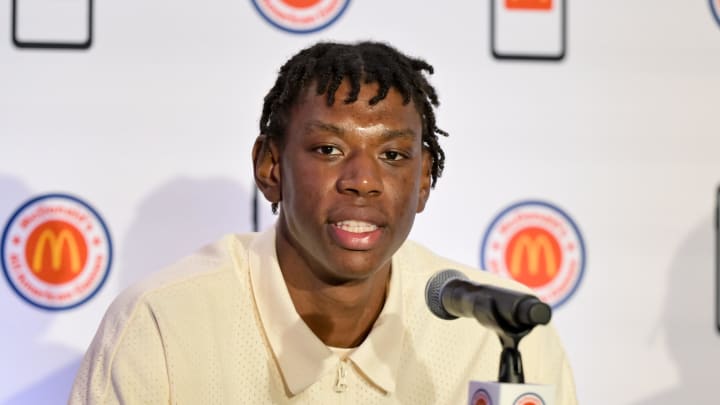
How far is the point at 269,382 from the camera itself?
5.48 ft

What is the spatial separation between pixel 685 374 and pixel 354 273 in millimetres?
1107

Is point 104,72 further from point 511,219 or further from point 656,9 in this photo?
point 656,9

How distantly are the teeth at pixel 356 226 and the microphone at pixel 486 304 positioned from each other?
355 millimetres

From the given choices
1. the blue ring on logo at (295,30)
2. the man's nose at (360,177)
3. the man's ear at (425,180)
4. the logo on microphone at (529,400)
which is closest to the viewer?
the logo on microphone at (529,400)

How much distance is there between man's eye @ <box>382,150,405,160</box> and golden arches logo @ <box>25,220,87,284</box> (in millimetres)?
798

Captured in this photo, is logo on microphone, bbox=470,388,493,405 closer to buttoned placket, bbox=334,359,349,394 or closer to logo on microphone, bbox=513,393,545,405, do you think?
logo on microphone, bbox=513,393,545,405

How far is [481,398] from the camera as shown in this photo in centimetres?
106

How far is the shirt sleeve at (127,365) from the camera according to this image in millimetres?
1580

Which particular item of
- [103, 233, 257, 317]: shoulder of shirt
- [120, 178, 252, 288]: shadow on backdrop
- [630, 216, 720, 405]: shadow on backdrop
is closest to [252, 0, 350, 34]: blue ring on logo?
[120, 178, 252, 288]: shadow on backdrop

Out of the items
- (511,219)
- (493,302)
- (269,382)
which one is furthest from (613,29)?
(493,302)

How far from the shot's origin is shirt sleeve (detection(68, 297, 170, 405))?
1580 mm

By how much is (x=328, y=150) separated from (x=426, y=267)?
389mm

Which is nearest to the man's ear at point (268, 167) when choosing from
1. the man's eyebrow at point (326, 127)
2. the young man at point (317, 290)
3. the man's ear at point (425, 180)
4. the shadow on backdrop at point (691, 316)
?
the young man at point (317, 290)

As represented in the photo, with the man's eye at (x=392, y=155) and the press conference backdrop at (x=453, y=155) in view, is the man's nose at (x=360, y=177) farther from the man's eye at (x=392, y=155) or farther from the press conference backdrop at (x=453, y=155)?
the press conference backdrop at (x=453, y=155)
